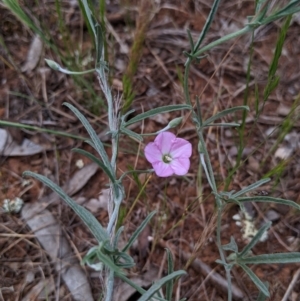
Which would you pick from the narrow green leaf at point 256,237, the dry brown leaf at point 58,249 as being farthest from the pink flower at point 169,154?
the dry brown leaf at point 58,249

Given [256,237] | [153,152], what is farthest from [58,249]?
[256,237]

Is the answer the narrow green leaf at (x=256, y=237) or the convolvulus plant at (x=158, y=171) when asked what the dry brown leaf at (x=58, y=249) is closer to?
the convolvulus plant at (x=158, y=171)

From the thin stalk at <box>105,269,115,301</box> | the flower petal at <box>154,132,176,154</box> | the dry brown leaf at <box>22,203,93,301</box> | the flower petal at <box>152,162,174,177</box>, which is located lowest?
the dry brown leaf at <box>22,203,93,301</box>

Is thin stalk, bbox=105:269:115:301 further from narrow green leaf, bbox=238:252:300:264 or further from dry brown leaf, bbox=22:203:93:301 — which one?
dry brown leaf, bbox=22:203:93:301

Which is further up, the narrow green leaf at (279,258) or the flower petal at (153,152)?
the flower petal at (153,152)

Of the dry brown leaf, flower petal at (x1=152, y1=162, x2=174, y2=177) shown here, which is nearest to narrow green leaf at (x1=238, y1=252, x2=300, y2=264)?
flower petal at (x1=152, y1=162, x2=174, y2=177)

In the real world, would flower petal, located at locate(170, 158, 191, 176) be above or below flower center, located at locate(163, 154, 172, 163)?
below

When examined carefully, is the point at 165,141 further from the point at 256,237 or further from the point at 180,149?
the point at 256,237
